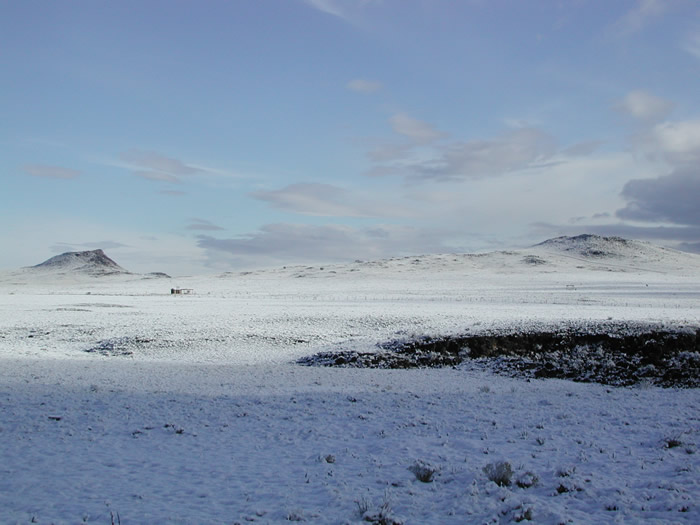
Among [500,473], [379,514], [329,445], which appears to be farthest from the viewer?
[329,445]

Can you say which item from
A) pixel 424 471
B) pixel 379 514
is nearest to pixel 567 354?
pixel 424 471

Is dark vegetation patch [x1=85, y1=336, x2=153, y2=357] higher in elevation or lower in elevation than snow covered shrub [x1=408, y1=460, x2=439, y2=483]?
lower

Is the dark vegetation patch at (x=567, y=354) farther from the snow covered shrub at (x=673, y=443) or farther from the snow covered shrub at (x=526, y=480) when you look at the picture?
the snow covered shrub at (x=526, y=480)

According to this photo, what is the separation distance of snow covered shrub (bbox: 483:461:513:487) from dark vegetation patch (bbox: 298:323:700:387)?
12308 millimetres

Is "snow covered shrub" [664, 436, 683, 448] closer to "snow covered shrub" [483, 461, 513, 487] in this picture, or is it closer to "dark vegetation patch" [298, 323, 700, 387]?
"snow covered shrub" [483, 461, 513, 487]

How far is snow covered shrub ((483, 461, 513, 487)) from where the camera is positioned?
29.5ft

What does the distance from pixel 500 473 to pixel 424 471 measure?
1.20m

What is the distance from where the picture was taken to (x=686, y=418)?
13359 mm

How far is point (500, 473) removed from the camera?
9094mm

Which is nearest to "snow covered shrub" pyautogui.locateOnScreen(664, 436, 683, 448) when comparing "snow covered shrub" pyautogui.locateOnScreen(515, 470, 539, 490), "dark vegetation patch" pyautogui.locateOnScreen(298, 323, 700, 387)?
"snow covered shrub" pyautogui.locateOnScreen(515, 470, 539, 490)

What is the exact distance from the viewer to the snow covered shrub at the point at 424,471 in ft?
30.4

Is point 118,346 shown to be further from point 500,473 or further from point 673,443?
point 673,443

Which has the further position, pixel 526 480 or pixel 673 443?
pixel 673 443

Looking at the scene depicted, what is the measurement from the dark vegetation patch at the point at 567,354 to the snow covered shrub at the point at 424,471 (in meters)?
12.6
